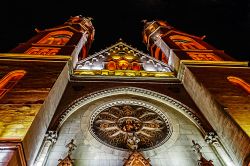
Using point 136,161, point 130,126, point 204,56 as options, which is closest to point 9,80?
point 130,126

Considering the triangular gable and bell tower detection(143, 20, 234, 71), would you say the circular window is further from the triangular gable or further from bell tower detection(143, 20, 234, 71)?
bell tower detection(143, 20, 234, 71)

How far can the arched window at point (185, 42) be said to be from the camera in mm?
20384

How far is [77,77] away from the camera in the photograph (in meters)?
15.5

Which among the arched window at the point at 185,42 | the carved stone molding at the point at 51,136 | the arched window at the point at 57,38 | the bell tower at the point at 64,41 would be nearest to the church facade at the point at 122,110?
the carved stone molding at the point at 51,136

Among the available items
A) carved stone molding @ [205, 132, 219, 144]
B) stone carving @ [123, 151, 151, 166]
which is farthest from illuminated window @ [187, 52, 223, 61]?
stone carving @ [123, 151, 151, 166]

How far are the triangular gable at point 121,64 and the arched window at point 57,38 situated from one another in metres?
2.97

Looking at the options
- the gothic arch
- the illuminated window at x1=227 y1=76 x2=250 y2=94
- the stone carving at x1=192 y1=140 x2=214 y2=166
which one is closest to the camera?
the stone carving at x1=192 y1=140 x2=214 y2=166

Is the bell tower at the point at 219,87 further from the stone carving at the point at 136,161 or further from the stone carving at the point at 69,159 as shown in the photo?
the stone carving at the point at 69,159

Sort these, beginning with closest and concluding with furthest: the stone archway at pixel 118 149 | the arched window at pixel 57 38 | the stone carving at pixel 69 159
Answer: the stone carving at pixel 69 159
the stone archway at pixel 118 149
the arched window at pixel 57 38

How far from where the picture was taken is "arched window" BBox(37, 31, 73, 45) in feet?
65.9

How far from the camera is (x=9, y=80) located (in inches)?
515

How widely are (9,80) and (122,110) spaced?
14.9ft

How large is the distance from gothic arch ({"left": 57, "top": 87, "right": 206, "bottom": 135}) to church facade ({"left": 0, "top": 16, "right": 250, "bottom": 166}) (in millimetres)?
41

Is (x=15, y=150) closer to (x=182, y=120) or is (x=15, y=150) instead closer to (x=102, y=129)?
(x=102, y=129)
